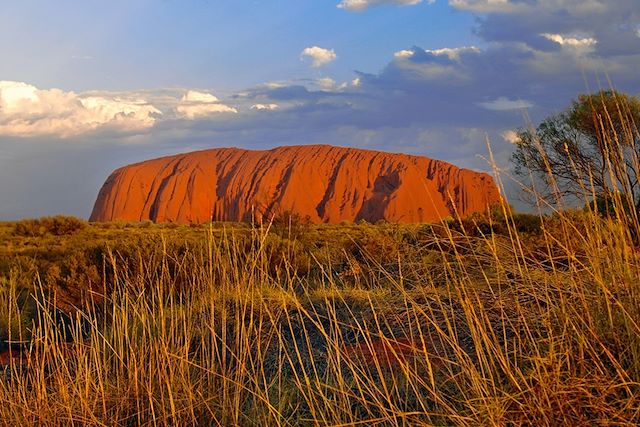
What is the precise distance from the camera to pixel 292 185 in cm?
5422

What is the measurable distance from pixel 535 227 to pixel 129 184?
5234 centimetres

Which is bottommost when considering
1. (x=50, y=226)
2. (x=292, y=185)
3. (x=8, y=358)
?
(x=292, y=185)

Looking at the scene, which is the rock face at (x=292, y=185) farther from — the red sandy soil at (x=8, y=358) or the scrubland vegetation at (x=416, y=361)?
the scrubland vegetation at (x=416, y=361)

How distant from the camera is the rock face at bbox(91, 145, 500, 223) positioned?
5338 cm

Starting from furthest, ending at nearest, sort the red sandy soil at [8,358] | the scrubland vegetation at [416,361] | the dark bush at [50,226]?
the dark bush at [50,226]
the red sandy soil at [8,358]
the scrubland vegetation at [416,361]

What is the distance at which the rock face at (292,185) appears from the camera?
53375 mm

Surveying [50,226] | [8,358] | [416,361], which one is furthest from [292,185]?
[416,361]

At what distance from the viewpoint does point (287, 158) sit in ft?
192

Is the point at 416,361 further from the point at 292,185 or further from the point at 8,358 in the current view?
the point at 292,185

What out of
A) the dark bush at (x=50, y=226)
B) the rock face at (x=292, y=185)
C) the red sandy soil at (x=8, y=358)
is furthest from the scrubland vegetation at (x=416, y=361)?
the rock face at (x=292, y=185)

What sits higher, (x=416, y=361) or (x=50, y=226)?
(x=416, y=361)

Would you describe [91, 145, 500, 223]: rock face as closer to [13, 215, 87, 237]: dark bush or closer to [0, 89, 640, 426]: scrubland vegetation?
[13, 215, 87, 237]: dark bush

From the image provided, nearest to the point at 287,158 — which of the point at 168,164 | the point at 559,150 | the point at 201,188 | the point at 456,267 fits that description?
the point at 201,188

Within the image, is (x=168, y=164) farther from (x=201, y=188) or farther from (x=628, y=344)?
(x=628, y=344)
